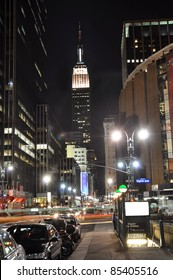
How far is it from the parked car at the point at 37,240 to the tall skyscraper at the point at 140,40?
136 m

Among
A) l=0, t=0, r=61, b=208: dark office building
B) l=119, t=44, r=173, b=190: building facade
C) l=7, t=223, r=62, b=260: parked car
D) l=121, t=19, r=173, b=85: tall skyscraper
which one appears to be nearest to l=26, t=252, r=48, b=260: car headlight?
l=7, t=223, r=62, b=260: parked car

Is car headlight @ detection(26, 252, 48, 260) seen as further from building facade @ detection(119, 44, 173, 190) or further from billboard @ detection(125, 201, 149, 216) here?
building facade @ detection(119, 44, 173, 190)

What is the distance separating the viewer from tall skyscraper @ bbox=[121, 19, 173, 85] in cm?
14125

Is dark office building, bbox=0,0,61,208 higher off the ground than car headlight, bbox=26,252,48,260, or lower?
higher

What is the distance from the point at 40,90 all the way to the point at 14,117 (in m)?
46.7

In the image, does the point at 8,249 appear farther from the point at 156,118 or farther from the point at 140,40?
the point at 140,40

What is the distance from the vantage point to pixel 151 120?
288ft

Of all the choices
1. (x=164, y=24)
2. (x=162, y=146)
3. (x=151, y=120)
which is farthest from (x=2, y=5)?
(x=164, y=24)

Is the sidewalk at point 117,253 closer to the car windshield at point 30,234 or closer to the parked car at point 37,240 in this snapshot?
the parked car at point 37,240

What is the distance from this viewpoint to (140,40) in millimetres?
142875

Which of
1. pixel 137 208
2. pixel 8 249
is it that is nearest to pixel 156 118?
pixel 137 208

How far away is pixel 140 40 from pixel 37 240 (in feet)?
464

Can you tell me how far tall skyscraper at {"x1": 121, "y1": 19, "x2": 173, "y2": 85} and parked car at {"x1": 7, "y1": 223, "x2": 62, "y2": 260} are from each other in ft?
446
